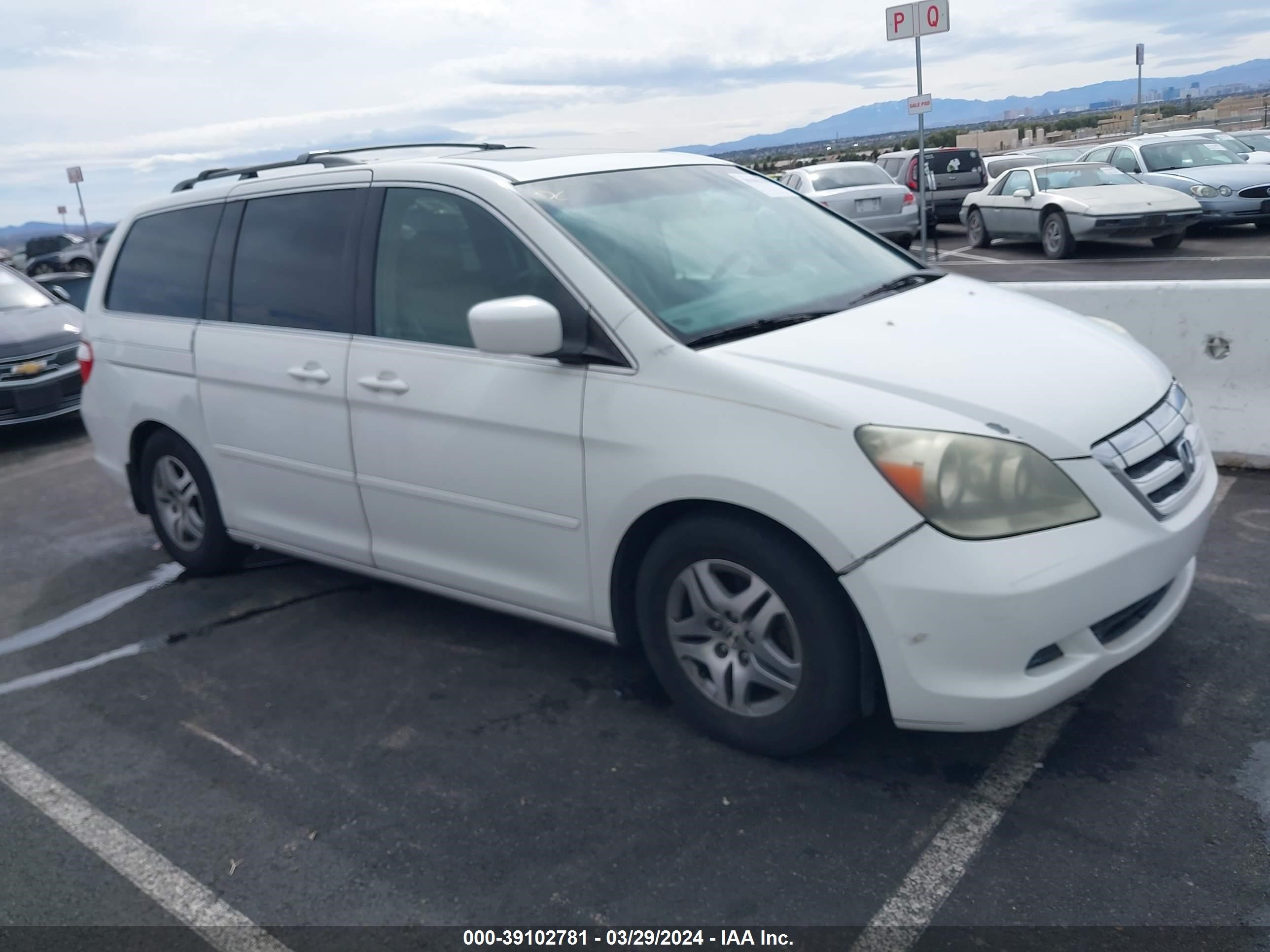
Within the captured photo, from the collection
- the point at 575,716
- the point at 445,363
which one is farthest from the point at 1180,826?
the point at 445,363

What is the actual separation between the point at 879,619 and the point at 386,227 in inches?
91.4

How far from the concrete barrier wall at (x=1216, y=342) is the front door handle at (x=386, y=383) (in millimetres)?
3277

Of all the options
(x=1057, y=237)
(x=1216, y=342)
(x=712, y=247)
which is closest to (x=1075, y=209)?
(x=1057, y=237)

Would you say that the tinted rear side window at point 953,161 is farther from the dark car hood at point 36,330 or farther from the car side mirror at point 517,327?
the car side mirror at point 517,327

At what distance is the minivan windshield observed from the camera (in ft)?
12.0

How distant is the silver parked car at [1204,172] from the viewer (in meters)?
16.2

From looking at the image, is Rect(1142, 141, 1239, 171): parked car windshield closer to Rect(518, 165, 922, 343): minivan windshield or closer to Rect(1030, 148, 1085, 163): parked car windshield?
Rect(1030, 148, 1085, 163): parked car windshield

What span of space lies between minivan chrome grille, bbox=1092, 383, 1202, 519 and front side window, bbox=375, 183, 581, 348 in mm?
1697

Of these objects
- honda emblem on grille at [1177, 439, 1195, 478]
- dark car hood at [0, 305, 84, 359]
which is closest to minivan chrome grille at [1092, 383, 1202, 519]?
honda emblem on grille at [1177, 439, 1195, 478]

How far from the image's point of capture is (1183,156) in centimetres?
1770

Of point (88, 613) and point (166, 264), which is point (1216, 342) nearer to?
point (166, 264)

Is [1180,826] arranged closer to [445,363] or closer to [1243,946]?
[1243,946]

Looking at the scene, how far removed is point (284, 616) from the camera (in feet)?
16.1

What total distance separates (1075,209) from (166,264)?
13510 millimetres
